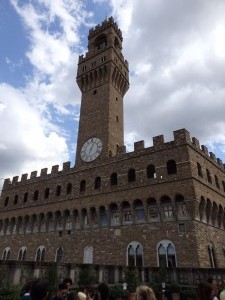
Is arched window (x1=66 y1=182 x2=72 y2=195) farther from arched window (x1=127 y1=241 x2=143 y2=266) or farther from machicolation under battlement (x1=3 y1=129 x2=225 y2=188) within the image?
arched window (x1=127 y1=241 x2=143 y2=266)

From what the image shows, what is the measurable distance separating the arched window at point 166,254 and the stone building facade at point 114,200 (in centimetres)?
6

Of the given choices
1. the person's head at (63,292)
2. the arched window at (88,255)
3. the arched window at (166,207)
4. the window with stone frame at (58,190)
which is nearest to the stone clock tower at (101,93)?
the window with stone frame at (58,190)

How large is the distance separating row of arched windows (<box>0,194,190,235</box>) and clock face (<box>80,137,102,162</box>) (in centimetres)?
516

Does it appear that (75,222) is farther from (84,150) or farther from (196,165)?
(196,165)

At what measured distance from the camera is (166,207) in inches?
789

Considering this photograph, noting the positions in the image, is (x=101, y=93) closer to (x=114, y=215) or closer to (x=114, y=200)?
(x=114, y=200)

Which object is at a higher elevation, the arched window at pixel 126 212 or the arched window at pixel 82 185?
the arched window at pixel 82 185

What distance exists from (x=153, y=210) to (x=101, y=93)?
14285mm

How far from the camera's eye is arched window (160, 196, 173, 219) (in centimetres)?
1970

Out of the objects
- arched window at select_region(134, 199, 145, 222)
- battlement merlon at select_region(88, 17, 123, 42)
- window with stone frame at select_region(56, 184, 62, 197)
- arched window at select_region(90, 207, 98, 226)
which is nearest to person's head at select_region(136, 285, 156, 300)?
arched window at select_region(134, 199, 145, 222)

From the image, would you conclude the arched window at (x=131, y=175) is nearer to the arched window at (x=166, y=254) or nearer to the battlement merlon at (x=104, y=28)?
the arched window at (x=166, y=254)

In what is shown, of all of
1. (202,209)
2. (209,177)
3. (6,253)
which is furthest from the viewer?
(6,253)

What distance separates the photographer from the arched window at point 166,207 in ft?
64.6

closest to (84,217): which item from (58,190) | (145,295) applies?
(58,190)
